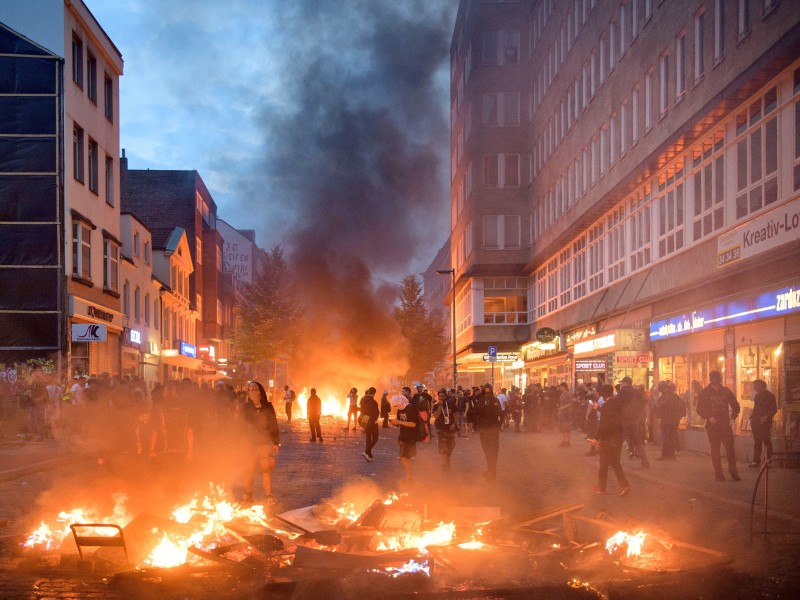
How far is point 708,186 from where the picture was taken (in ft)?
68.4

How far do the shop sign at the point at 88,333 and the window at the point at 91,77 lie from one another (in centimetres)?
919

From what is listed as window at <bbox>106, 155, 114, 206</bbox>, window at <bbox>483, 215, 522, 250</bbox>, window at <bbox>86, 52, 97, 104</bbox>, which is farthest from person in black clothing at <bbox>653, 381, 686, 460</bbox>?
window at <bbox>483, 215, 522, 250</bbox>

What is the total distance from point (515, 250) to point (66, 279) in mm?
26217

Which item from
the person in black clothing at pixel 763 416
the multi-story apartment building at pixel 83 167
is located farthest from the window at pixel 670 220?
the multi-story apartment building at pixel 83 167

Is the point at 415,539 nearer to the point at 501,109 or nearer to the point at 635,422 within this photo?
the point at 635,422

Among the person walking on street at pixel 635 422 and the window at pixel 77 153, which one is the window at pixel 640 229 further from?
the window at pixel 77 153

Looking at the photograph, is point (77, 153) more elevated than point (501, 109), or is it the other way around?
point (501, 109)

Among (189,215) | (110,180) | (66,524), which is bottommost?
(66,524)

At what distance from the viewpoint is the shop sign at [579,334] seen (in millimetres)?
32656

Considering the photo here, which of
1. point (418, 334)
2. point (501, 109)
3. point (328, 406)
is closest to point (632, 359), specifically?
point (501, 109)

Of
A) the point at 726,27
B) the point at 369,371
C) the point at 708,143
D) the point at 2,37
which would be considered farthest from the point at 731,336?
the point at 369,371

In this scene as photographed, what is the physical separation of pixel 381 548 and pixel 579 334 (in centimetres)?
2800

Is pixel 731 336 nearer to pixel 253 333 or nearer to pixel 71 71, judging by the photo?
pixel 71 71

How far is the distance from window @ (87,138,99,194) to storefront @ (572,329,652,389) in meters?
18.9
